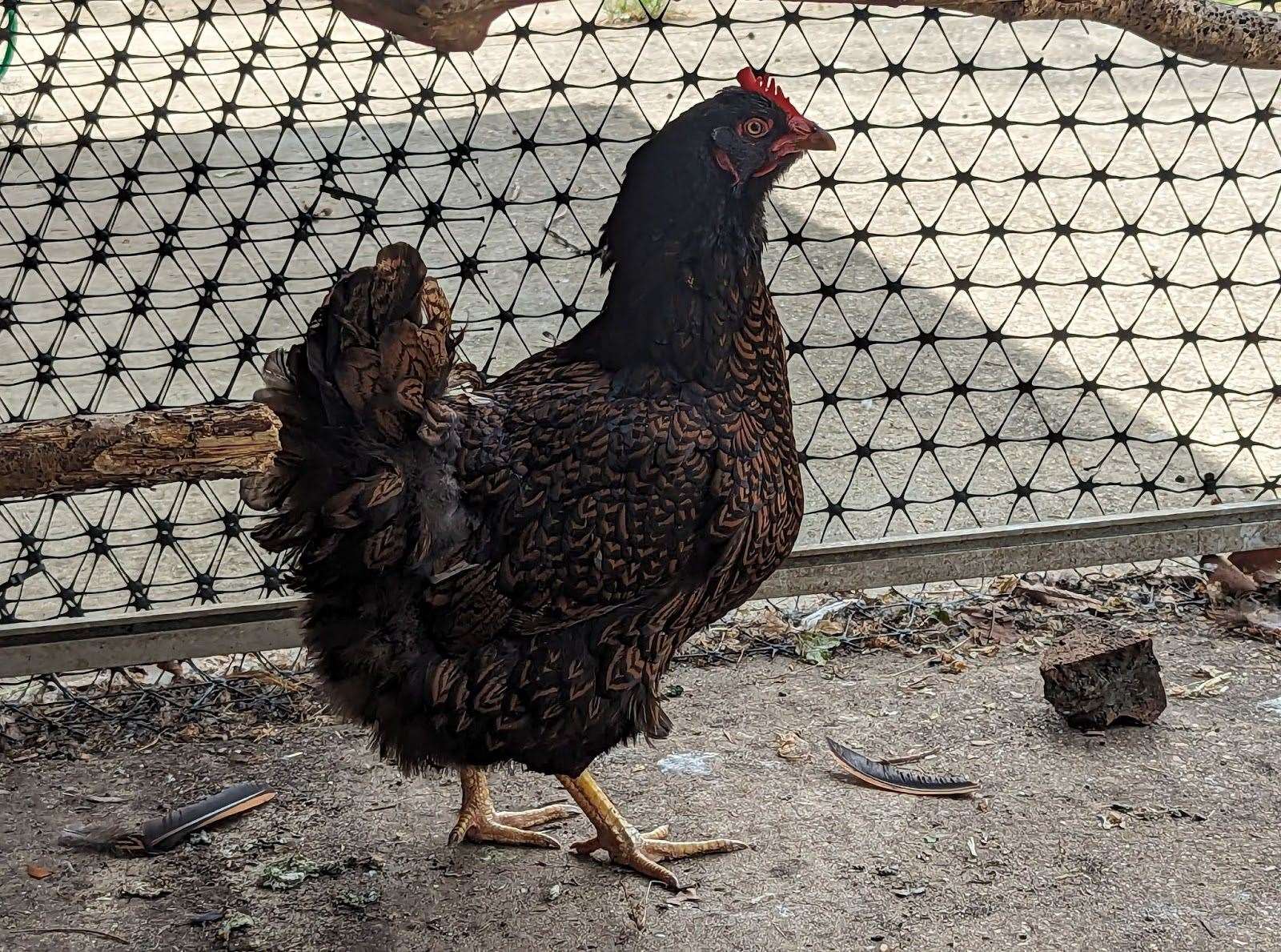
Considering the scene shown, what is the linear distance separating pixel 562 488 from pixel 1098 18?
1.68 meters

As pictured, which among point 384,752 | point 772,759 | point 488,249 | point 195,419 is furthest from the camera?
point 488,249

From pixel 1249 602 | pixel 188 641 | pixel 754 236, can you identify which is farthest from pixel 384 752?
pixel 1249 602

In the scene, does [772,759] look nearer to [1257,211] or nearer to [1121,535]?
[1121,535]

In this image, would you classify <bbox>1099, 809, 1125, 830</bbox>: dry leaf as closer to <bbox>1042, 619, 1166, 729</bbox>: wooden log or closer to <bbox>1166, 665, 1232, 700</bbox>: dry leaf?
<bbox>1042, 619, 1166, 729</bbox>: wooden log

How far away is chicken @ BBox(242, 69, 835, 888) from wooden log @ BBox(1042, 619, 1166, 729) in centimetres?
101

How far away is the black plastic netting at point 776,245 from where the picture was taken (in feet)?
11.3

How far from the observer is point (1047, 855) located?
107 inches

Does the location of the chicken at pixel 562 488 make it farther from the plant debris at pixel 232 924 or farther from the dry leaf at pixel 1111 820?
the dry leaf at pixel 1111 820

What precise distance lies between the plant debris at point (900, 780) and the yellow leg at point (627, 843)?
1.25 ft

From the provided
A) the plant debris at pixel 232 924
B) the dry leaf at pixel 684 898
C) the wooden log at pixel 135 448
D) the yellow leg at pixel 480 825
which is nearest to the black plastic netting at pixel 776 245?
the yellow leg at pixel 480 825

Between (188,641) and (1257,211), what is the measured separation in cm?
562

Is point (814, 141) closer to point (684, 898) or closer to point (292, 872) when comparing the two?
point (684, 898)

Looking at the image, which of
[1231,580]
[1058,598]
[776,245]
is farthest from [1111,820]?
[776,245]

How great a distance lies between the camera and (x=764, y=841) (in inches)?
110
